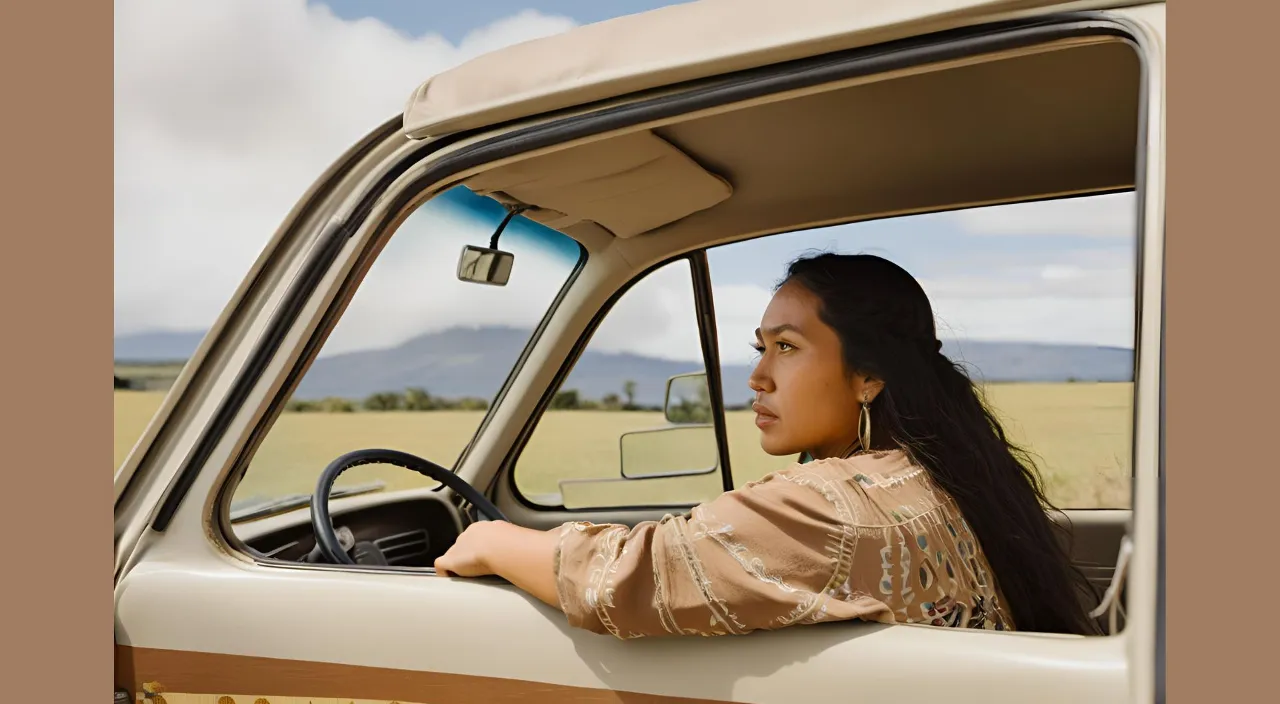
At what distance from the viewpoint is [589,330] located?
9.64 ft

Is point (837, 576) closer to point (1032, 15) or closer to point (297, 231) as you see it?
point (1032, 15)

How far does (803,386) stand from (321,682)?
936 mm

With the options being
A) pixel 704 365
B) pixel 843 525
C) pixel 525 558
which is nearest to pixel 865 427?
pixel 843 525

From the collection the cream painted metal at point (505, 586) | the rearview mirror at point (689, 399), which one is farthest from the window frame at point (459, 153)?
the rearview mirror at point (689, 399)

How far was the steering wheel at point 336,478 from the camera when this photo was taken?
186cm

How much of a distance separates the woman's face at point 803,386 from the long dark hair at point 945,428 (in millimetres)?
26

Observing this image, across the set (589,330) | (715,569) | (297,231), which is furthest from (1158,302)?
(589,330)

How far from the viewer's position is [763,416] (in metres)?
1.76

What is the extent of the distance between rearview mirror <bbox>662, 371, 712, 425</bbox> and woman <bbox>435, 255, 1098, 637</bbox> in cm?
127

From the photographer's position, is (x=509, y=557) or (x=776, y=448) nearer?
(x=509, y=557)

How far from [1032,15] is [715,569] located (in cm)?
84

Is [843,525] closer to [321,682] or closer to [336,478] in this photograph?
[321,682]

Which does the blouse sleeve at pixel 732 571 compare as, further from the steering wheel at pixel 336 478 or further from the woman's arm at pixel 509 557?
the steering wheel at pixel 336 478

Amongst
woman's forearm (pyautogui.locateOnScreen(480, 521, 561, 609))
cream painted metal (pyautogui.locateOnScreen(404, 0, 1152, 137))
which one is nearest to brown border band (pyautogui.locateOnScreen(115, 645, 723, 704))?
woman's forearm (pyautogui.locateOnScreen(480, 521, 561, 609))
